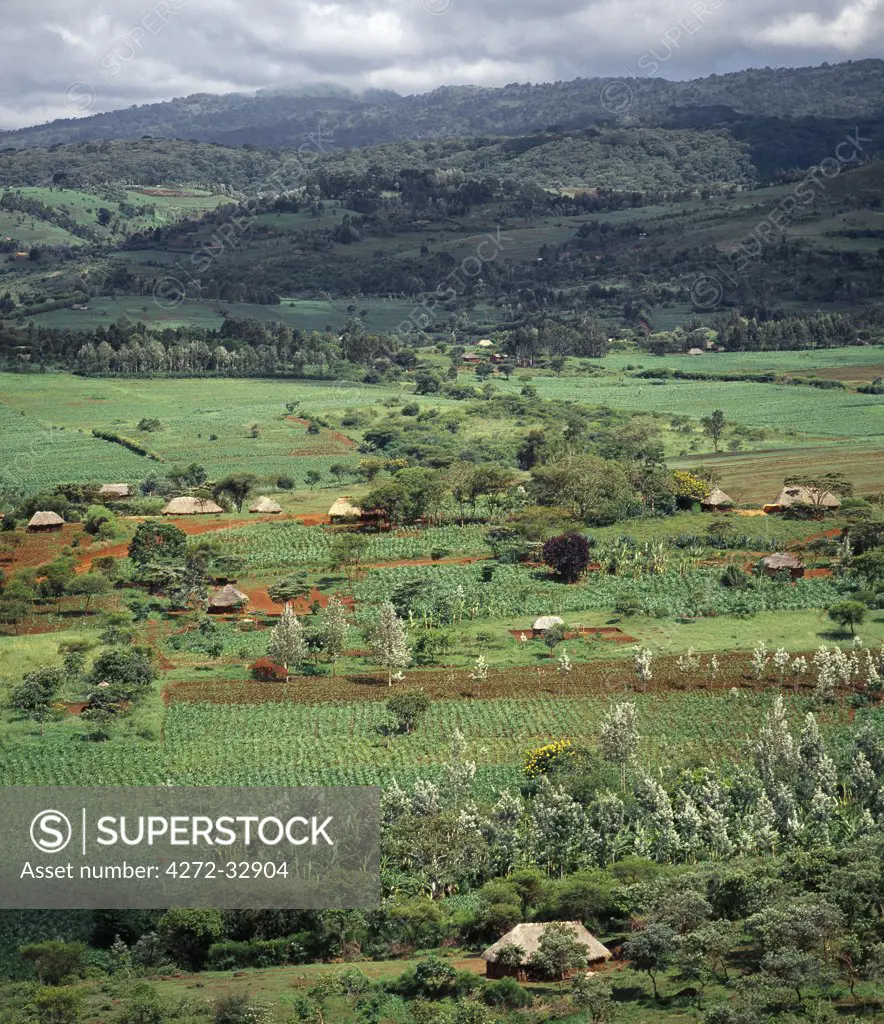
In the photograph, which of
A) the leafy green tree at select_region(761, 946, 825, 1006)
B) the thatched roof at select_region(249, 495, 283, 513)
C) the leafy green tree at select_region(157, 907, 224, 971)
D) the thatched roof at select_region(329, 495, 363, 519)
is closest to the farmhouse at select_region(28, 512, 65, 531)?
the thatched roof at select_region(249, 495, 283, 513)

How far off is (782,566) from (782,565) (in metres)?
0.05

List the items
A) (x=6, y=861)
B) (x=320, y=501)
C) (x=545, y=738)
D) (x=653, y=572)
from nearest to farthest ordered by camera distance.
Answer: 1. (x=6, y=861)
2. (x=545, y=738)
3. (x=653, y=572)
4. (x=320, y=501)

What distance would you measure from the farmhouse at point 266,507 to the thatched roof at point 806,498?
26.2 m

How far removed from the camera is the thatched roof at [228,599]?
6025cm

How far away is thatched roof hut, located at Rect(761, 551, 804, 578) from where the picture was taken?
62781 mm

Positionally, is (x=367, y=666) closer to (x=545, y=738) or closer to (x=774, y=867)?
(x=545, y=738)

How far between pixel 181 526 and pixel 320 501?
9.56 meters

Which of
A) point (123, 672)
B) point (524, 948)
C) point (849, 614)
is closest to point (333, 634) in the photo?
point (123, 672)

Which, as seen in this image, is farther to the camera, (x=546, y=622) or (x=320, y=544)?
(x=320, y=544)

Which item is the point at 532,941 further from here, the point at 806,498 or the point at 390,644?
the point at 806,498

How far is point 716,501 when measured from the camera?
7575 centimetres

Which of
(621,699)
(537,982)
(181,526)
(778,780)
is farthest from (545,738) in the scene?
(181,526)

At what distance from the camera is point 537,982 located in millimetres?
31125

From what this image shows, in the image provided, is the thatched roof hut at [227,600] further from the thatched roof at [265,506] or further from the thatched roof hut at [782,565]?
the thatched roof hut at [782,565]
